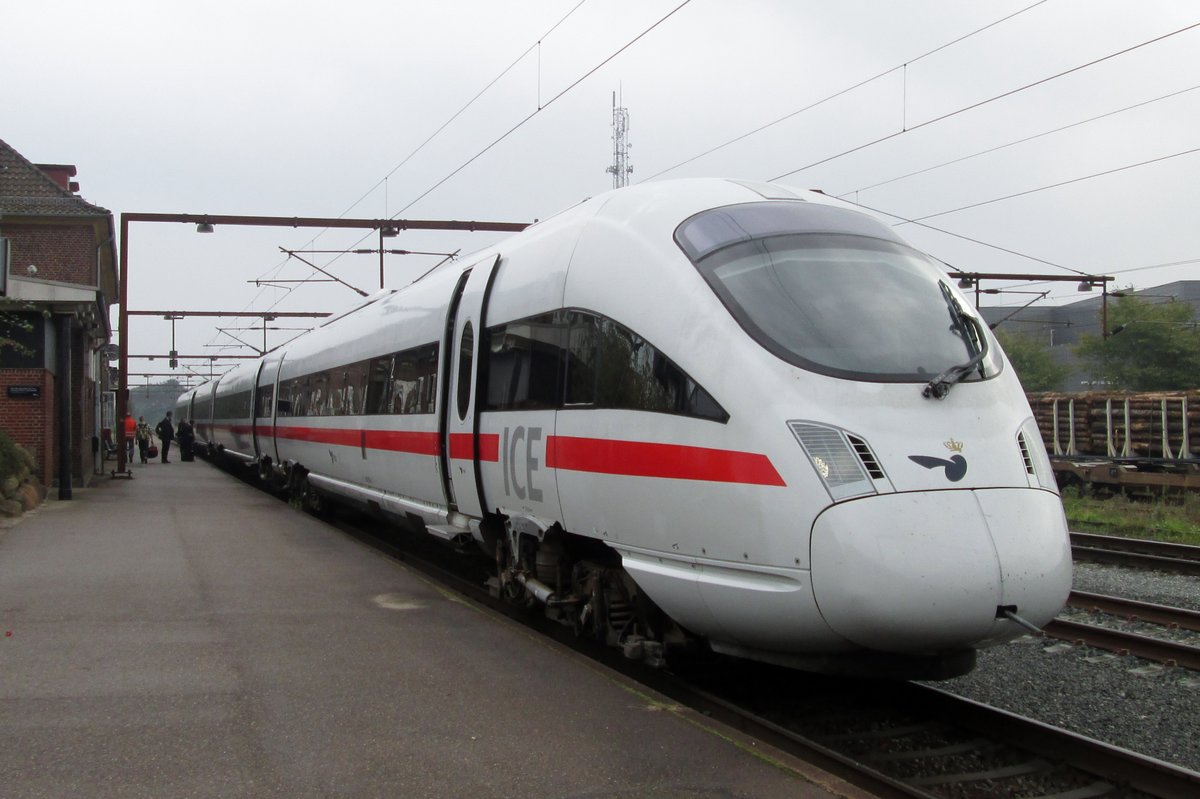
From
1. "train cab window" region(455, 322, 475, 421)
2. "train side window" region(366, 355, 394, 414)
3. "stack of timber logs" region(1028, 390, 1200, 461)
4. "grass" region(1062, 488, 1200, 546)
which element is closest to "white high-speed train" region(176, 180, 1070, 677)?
"train cab window" region(455, 322, 475, 421)

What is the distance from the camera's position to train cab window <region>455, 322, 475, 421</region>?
8.17 metres

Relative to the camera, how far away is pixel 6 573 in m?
9.78

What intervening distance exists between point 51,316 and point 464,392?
41.2ft

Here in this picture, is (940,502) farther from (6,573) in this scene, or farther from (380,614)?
(6,573)

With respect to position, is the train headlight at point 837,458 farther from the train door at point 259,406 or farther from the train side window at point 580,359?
the train door at point 259,406

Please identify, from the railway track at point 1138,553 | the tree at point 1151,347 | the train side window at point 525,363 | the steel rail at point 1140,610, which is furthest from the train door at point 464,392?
the tree at point 1151,347

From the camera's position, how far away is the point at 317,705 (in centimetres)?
559

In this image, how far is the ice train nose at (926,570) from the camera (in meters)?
4.50

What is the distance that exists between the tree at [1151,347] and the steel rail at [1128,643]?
3895cm

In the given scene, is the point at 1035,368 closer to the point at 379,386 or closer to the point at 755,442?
the point at 379,386

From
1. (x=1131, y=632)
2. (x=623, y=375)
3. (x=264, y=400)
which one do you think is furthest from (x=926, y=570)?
(x=264, y=400)

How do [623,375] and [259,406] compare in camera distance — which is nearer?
[623,375]

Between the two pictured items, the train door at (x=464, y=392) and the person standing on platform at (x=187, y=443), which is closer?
the train door at (x=464, y=392)

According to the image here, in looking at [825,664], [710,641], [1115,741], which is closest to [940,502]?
[825,664]
